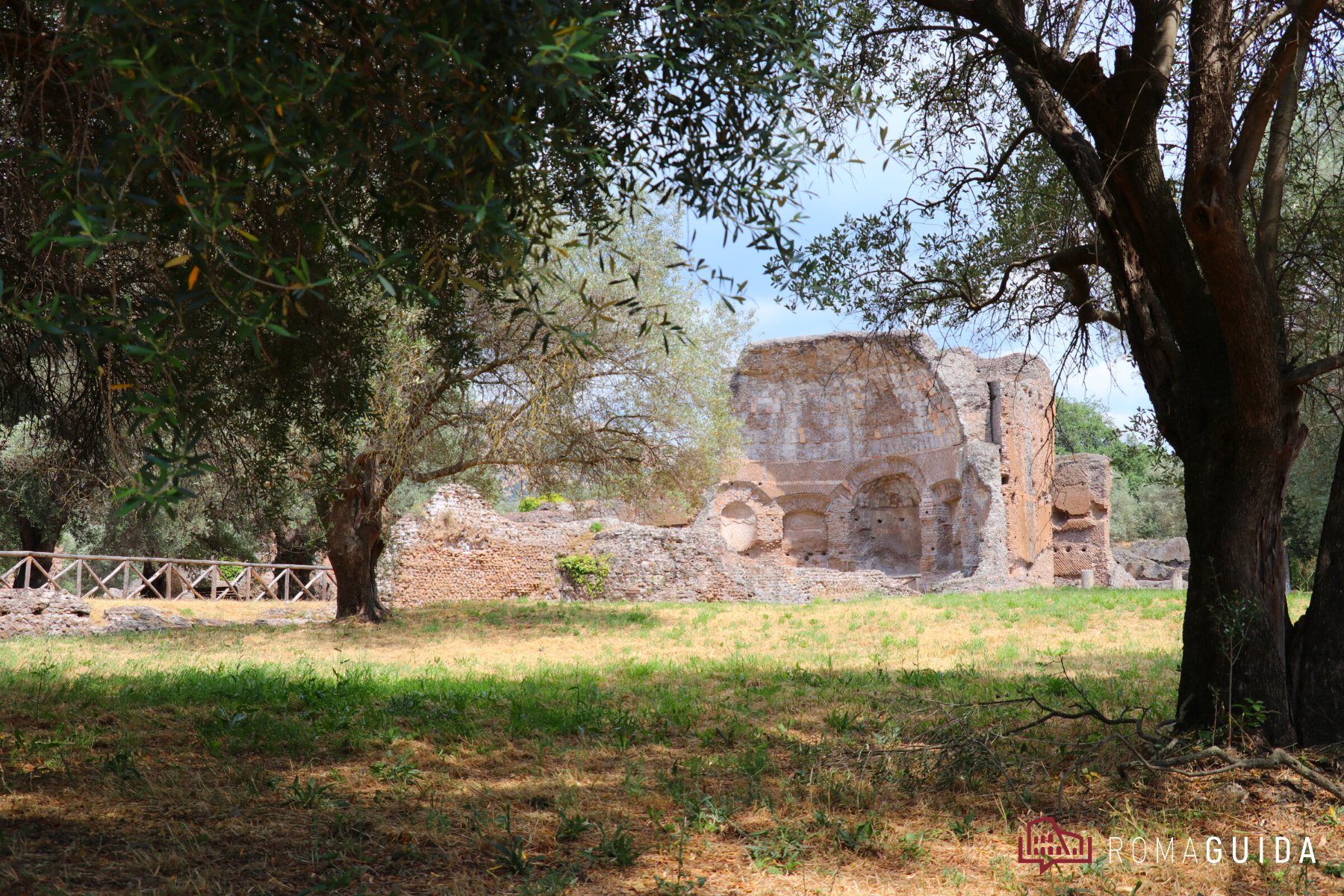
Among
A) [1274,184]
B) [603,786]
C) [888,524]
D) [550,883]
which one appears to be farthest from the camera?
[888,524]

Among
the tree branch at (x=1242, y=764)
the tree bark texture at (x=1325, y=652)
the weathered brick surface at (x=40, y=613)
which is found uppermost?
the tree bark texture at (x=1325, y=652)

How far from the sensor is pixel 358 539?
13984mm

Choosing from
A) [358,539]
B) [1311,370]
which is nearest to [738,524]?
[358,539]

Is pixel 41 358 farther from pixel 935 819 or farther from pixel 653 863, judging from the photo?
pixel 935 819

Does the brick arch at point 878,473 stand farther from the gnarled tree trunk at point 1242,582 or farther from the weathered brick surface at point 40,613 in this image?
the gnarled tree trunk at point 1242,582

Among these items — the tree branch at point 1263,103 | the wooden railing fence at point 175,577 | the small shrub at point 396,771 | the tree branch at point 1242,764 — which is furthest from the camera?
the wooden railing fence at point 175,577

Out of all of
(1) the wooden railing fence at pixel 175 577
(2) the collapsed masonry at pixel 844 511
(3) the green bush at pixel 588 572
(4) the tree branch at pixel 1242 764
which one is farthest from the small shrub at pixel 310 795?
(3) the green bush at pixel 588 572

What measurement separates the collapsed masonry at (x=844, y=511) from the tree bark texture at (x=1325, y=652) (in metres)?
16.7

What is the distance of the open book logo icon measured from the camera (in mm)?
3227

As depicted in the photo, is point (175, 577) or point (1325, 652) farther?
point (175, 577)

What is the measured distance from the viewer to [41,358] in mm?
6402

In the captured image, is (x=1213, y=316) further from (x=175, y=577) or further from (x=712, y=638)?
(x=175, y=577)

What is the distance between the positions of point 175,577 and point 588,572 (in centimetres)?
1090

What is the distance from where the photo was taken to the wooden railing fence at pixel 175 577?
1611 cm
